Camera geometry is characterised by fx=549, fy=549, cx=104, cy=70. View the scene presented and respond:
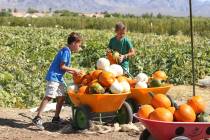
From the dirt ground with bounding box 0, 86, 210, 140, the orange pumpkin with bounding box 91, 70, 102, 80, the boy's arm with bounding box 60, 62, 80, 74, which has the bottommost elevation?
the dirt ground with bounding box 0, 86, 210, 140

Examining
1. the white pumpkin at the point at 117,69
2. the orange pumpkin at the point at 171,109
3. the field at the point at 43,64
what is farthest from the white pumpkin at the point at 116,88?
the field at the point at 43,64

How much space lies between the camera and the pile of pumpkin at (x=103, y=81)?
7.70 metres

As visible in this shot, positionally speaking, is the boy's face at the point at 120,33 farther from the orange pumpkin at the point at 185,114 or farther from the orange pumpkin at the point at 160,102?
the orange pumpkin at the point at 185,114

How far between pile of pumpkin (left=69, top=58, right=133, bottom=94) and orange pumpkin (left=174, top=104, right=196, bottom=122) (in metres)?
1.70

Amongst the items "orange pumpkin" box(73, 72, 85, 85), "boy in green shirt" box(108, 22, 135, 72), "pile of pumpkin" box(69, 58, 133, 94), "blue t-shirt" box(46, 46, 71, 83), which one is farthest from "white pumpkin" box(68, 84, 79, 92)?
"boy in green shirt" box(108, 22, 135, 72)

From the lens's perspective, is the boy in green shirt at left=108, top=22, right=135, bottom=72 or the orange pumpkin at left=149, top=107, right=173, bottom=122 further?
the boy in green shirt at left=108, top=22, right=135, bottom=72

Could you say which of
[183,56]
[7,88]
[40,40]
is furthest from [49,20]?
[7,88]

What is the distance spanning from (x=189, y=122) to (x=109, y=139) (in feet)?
5.81

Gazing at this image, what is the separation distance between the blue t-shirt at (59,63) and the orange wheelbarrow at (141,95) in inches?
43.1

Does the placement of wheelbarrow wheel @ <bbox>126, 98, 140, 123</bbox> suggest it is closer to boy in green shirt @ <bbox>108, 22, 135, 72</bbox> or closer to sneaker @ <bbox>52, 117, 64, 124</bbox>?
boy in green shirt @ <bbox>108, 22, 135, 72</bbox>

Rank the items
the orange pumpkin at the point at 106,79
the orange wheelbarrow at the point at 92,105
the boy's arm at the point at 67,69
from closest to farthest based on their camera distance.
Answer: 1. the orange wheelbarrow at the point at 92,105
2. the orange pumpkin at the point at 106,79
3. the boy's arm at the point at 67,69

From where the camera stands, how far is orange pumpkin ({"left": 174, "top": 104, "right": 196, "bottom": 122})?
19.7 ft

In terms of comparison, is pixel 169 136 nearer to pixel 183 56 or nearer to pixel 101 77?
pixel 101 77

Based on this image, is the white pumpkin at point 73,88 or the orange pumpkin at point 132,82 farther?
the orange pumpkin at point 132,82
